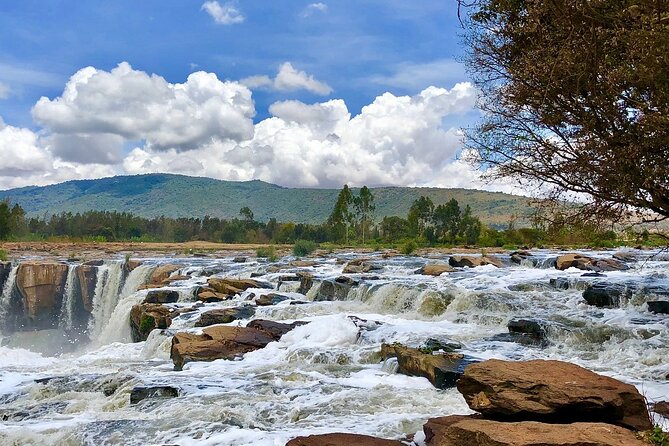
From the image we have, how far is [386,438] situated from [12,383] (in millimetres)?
8677

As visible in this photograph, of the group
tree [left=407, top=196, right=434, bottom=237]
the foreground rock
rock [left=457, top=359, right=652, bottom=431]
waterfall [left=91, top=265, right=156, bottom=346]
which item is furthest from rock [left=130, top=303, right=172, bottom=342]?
tree [left=407, top=196, right=434, bottom=237]

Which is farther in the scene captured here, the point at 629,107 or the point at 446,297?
the point at 446,297

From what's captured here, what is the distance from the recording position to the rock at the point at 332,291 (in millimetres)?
20562

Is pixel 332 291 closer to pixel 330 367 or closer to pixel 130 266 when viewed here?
pixel 330 367

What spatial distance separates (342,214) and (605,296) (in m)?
57.5

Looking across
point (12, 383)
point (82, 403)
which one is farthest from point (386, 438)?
point (12, 383)

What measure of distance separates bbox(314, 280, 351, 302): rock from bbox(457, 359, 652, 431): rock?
14.2m

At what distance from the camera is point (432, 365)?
397 inches

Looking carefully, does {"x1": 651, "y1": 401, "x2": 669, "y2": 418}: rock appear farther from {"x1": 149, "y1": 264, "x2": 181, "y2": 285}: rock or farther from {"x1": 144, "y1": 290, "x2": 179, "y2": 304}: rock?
{"x1": 149, "y1": 264, "x2": 181, "y2": 285}: rock

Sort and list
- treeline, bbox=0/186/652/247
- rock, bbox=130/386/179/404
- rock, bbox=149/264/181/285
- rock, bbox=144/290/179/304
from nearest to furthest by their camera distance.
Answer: rock, bbox=130/386/179/404, rock, bbox=144/290/179/304, rock, bbox=149/264/181/285, treeline, bbox=0/186/652/247

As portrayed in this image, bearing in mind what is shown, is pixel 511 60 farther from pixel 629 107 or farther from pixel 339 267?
pixel 339 267

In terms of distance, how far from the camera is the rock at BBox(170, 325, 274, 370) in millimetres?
12430

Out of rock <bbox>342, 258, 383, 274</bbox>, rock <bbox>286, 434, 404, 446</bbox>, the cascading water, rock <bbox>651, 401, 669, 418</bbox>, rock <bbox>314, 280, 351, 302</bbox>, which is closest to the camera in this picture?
rock <bbox>286, 434, 404, 446</bbox>

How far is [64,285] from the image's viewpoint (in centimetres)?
3108
